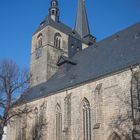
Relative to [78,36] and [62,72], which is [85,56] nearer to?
[62,72]

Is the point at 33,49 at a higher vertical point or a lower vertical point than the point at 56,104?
higher

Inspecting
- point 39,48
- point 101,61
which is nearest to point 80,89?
point 101,61

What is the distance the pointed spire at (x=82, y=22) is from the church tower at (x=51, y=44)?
480 mm

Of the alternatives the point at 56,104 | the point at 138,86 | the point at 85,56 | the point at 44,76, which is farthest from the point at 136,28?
the point at 44,76

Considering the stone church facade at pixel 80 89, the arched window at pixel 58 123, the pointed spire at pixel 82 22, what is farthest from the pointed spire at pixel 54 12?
the arched window at pixel 58 123

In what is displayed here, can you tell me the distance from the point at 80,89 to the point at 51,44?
1306 cm

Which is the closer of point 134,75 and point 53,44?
point 134,75

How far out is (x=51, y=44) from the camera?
35.8 meters

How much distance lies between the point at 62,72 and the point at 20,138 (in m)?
9.34

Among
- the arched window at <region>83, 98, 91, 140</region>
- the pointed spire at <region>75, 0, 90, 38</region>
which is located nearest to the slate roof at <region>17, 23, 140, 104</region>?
the arched window at <region>83, 98, 91, 140</region>

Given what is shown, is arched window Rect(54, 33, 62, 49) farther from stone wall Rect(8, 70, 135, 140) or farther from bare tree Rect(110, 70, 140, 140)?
bare tree Rect(110, 70, 140, 140)

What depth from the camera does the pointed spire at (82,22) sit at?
136 feet

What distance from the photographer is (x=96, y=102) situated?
870 inches

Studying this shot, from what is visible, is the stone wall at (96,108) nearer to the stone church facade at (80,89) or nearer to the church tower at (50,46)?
the stone church facade at (80,89)
